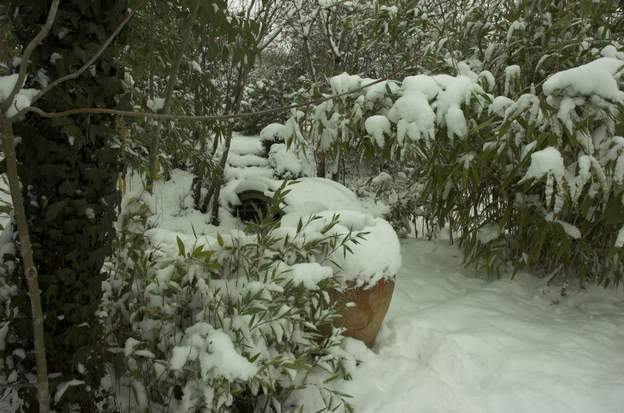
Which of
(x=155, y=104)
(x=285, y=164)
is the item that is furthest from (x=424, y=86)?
(x=285, y=164)

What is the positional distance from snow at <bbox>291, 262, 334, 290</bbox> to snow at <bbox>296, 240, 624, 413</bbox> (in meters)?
0.42

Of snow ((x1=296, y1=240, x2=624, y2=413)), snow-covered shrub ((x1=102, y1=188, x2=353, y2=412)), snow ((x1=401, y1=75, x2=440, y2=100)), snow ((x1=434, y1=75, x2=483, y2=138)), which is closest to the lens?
snow-covered shrub ((x1=102, y1=188, x2=353, y2=412))

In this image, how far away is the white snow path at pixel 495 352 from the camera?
1.68m

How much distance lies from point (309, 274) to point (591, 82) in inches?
54.6

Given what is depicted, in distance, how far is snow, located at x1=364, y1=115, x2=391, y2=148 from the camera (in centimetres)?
223

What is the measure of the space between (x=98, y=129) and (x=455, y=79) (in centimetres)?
174

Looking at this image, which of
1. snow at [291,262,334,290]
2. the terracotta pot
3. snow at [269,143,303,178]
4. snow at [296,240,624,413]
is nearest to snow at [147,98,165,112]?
snow at [291,262,334,290]

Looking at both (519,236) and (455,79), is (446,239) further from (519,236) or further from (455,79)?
(455,79)

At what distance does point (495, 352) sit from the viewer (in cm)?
198

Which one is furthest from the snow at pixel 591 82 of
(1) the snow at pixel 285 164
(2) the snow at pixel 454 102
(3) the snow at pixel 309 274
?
(1) the snow at pixel 285 164

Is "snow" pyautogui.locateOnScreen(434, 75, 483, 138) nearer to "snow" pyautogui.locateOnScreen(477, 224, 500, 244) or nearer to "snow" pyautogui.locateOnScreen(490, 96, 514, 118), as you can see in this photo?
"snow" pyautogui.locateOnScreen(490, 96, 514, 118)

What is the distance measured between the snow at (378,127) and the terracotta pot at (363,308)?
2.32 ft

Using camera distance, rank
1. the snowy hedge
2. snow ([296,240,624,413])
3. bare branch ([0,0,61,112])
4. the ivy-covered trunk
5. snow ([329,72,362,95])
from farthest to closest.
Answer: snow ([329,72,362,95])
the snowy hedge
snow ([296,240,624,413])
the ivy-covered trunk
bare branch ([0,0,61,112])

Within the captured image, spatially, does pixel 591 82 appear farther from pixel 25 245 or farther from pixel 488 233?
pixel 25 245
